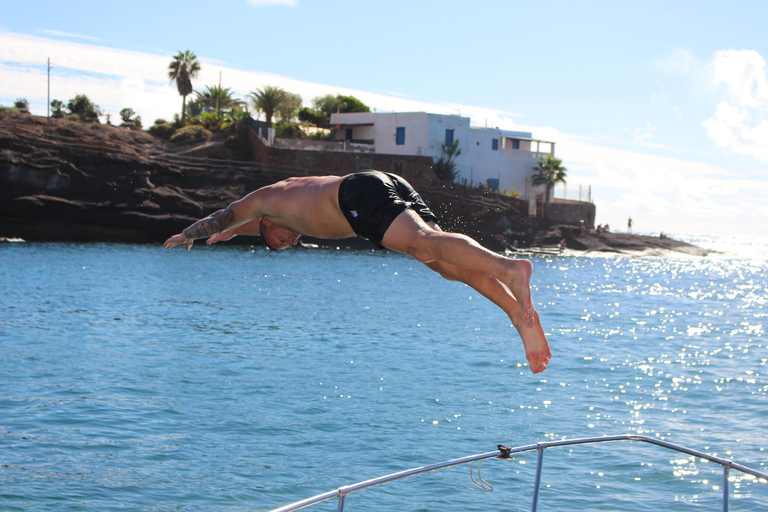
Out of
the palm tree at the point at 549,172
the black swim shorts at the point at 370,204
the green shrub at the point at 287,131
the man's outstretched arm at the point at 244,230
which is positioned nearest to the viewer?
the black swim shorts at the point at 370,204

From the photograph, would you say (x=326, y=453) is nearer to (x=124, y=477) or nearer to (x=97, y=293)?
(x=124, y=477)

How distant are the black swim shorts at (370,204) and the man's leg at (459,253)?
0.23 ft

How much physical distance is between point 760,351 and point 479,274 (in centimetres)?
2718

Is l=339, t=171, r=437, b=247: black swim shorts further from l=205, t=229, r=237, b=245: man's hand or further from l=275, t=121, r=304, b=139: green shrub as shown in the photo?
l=275, t=121, r=304, b=139: green shrub

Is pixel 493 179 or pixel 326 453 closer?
pixel 326 453

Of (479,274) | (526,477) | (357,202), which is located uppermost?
(357,202)

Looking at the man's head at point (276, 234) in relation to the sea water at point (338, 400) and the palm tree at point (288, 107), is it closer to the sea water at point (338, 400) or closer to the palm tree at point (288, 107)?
the sea water at point (338, 400)

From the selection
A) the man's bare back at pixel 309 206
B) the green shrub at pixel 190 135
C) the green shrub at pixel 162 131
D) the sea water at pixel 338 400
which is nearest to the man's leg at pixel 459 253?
the man's bare back at pixel 309 206

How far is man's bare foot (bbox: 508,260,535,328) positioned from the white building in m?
65.2

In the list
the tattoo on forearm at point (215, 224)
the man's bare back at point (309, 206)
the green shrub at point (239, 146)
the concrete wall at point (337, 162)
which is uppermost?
the green shrub at point (239, 146)

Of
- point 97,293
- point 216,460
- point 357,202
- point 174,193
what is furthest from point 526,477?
point 174,193

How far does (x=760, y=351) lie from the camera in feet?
90.3

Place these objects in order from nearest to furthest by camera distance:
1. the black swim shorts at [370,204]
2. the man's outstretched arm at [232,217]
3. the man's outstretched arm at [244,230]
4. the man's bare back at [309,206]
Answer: the black swim shorts at [370,204]
the man's bare back at [309,206]
the man's outstretched arm at [232,217]
the man's outstretched arm at [244,230]

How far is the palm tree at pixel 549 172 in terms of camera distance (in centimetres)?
7688
